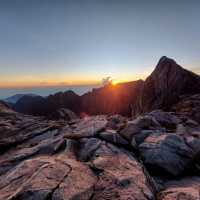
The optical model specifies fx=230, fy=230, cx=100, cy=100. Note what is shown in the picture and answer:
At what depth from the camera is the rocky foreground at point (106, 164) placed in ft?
39.8

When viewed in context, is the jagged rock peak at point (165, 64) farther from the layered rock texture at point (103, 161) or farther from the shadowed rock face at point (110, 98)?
the shadowed rock face at point (110, 98)

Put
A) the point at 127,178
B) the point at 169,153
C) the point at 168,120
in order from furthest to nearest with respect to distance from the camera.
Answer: the point at 168,120 < the point at 169,153 < the point at 127,178

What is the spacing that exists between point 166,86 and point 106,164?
45.1 metres

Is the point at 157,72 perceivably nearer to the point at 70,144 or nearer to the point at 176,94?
the point at 176,94

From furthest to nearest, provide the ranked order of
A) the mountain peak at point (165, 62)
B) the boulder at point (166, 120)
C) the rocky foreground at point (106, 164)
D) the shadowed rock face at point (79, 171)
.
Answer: the mountain peak at point (165, 62)
the boulder at point (166, 120)
the rocky foreground at point (106, 164)
the shadowed rock face at point (79, 171)

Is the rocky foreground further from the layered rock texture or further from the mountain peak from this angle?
the mountain peak

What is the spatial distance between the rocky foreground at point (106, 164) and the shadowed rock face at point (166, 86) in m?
26.9

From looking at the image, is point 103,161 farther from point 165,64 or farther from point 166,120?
point 165,64

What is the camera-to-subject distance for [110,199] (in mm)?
11586

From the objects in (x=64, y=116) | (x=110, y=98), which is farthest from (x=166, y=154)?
(x=110, y=98)

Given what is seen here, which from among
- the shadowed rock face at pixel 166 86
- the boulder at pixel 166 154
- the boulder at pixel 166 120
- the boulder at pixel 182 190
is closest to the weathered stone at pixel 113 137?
the boulder at pixel 166 154

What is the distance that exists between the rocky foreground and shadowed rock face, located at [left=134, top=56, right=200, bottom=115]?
2686 cm

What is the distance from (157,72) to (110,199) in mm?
53577

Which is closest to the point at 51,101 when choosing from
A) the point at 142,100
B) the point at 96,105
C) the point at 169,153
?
the point at 96,105
